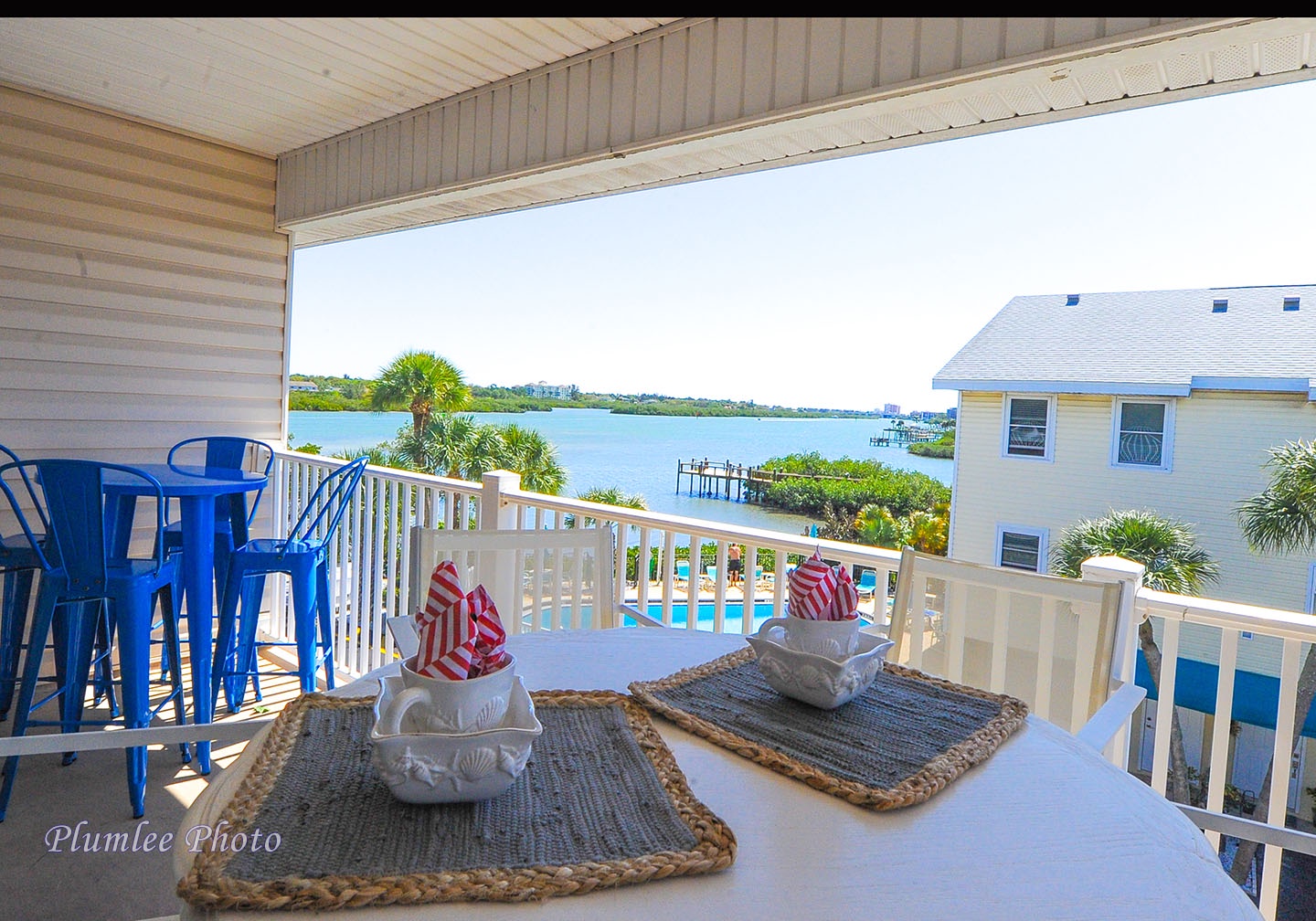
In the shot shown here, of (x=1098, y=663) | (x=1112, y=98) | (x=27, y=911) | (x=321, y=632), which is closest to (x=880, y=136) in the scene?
(x=1112, y=98)

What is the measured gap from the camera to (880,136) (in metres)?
2.71

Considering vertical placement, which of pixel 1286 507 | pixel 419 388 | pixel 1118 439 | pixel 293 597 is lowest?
pixel 1286 507

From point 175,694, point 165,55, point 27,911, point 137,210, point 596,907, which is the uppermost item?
point 165,55

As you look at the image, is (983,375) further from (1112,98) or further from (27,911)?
(27,911)

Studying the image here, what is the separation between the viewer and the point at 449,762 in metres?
0.88

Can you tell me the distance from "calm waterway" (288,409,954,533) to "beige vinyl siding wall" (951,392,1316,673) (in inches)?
454

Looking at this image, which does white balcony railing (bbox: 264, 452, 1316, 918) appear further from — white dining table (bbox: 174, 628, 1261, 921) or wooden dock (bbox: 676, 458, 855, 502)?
wooden dock (bbox: 676, 458, 855, 502)

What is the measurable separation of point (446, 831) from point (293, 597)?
109 inches

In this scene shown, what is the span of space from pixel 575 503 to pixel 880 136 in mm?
1662

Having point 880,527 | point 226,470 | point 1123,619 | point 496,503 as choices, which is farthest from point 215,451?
point 880,527

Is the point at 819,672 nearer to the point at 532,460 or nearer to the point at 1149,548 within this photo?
the point at 1149,548

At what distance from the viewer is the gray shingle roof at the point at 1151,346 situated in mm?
13562

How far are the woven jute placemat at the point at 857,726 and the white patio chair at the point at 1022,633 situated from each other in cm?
40

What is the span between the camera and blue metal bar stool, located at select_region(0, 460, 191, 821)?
2.49 metres
